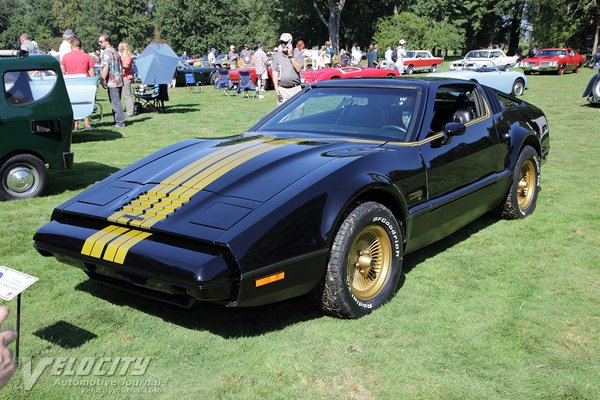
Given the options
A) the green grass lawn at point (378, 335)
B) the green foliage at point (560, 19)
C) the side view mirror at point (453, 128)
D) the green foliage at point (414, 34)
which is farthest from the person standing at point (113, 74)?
the green foliage at point (414, 34)

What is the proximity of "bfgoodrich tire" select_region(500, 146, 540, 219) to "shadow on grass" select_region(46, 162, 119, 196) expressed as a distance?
5.08 meters

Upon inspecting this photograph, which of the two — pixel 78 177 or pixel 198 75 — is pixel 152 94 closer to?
pixel 78 177

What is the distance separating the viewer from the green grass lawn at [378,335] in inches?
111

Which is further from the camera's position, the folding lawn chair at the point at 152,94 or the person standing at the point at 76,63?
the folding lawn chair at the point at 152,94

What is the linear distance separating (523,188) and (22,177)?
18.0ft

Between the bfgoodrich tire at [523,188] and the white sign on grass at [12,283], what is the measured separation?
4.25 m

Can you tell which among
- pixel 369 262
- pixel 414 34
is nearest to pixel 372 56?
pixel 414 34

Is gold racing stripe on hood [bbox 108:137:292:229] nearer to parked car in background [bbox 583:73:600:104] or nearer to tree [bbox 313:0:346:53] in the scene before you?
parked car in background [bbox 583:73:600:104]

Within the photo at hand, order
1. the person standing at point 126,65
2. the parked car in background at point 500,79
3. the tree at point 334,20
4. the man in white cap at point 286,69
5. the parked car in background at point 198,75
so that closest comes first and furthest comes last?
the man in white cap at point 286,69 < the person standing at point 126,65 < the parked car in background at point 500,79 < the parked car in background at point 198,75 < the tree at point 334,20

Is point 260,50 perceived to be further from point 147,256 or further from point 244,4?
point 244,4

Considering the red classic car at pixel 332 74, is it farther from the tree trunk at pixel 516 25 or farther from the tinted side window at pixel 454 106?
the tree trunk at pixel 516 25

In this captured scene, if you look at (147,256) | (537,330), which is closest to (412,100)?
(537,330)

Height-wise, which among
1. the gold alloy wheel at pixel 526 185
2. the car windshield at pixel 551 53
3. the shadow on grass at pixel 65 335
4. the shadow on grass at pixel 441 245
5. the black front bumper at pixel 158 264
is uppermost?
the car windshield at pixel 551 53

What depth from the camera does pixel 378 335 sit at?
3334 millimetres
